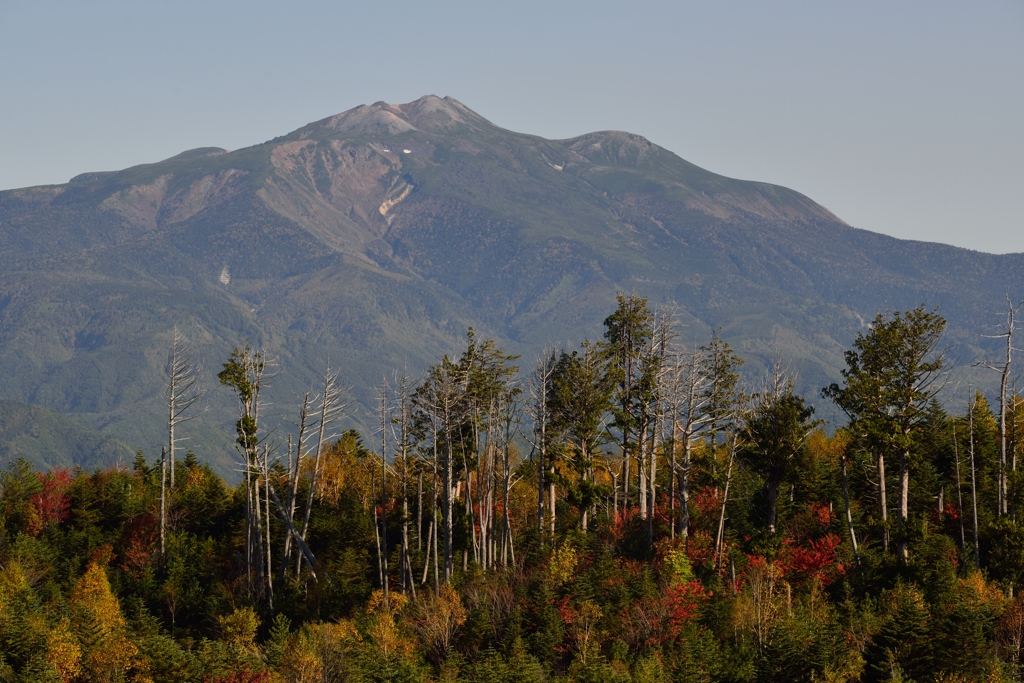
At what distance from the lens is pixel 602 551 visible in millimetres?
67375

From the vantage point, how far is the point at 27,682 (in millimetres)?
59156

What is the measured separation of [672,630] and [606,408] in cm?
1387

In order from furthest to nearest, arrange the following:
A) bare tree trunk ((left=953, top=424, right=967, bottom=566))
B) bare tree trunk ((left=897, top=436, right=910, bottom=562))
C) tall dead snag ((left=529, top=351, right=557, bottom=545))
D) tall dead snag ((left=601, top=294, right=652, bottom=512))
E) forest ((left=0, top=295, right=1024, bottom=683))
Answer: tall dead snag ((left=601, top=294, right=652, bottom=512)) < tall dead snag ((left=529, top=351, right=557, bottom=545)) < bare tree trunk ((left=953, top=424, right=967, bottom=566)) < bare tree trunk ((left=897, top=436, right=910, bottom=562)) < forest ((left=0, top=295, right=1024, bottom=683))

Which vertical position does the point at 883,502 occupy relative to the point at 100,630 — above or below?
above

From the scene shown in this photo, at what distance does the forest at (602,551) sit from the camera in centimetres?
6050

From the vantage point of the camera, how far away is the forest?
60.5 metres

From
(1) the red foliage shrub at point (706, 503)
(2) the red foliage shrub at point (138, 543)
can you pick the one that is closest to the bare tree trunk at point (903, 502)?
(1) the red foliage shrub at point (706, 503)

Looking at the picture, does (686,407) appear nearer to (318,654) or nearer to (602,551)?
(602,551)

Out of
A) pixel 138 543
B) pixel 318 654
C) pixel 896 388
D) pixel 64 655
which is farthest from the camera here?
pixel 138 543

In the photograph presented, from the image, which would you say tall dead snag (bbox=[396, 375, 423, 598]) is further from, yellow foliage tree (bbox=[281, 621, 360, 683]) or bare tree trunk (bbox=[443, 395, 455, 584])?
yellow foliage tree (bbox=[281, 621, 360, 683])

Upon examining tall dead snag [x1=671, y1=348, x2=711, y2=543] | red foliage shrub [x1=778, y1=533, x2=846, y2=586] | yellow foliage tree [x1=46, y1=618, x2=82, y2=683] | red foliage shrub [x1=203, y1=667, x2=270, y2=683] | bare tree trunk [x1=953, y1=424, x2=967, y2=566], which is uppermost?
tall dead snag [x1=671, y1=348, x2=711, y2=543]

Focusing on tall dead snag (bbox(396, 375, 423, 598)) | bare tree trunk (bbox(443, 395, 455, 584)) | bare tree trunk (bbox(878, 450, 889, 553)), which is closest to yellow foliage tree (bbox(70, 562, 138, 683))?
tall dead snag (bbox(396, 375, 423, 598))

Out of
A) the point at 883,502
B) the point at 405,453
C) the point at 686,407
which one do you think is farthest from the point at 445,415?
the point at 883,502

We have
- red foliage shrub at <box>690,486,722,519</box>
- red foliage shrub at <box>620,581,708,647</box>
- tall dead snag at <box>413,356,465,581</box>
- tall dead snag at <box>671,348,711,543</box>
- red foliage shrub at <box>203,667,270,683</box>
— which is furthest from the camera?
red foliage shrub at <box>690,486,722,519</box>
